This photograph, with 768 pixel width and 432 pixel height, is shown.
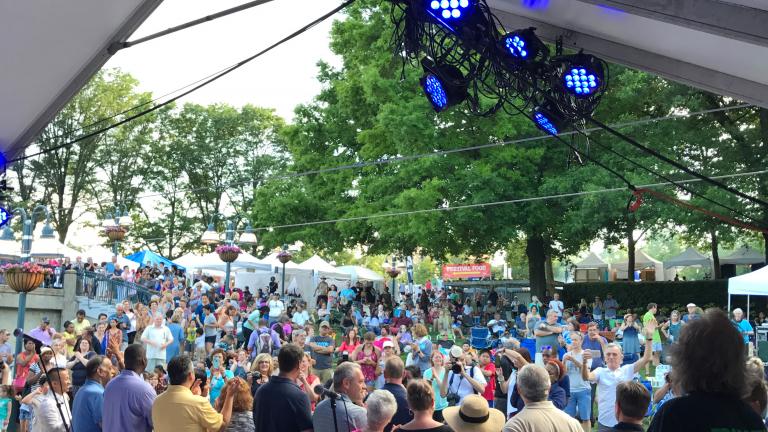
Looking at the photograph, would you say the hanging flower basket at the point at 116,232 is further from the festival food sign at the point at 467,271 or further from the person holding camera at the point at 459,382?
the festival food sign at the point at 467,271

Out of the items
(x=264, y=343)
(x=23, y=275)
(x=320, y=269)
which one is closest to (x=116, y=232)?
(x=264, y=343)

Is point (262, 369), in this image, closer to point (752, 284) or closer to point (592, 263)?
point (752, 284)

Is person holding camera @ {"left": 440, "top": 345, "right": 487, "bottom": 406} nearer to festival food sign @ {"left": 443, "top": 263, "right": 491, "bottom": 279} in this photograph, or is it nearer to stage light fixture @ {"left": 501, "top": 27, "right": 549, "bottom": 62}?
stage light fixture @ {"left": 501, "top": 27, "right": 549, "bottom": 62}

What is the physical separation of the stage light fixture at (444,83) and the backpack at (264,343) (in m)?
8.13

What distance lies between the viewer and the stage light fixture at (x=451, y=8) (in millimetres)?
6219

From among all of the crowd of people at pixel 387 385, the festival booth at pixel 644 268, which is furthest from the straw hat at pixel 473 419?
the festival booth at pixel 644 268

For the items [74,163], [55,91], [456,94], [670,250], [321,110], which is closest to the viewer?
[55,91]

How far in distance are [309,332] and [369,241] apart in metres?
16.1

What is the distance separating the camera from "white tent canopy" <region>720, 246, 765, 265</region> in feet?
104

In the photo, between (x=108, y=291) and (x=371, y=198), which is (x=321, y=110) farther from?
(x=108, y=291)

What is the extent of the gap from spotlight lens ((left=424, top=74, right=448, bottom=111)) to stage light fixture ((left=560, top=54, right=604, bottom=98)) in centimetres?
107

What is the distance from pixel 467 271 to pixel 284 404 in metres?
48.4

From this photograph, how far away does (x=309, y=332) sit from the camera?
14148 millimetres

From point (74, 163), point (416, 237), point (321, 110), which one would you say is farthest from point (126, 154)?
point (416, 237)
